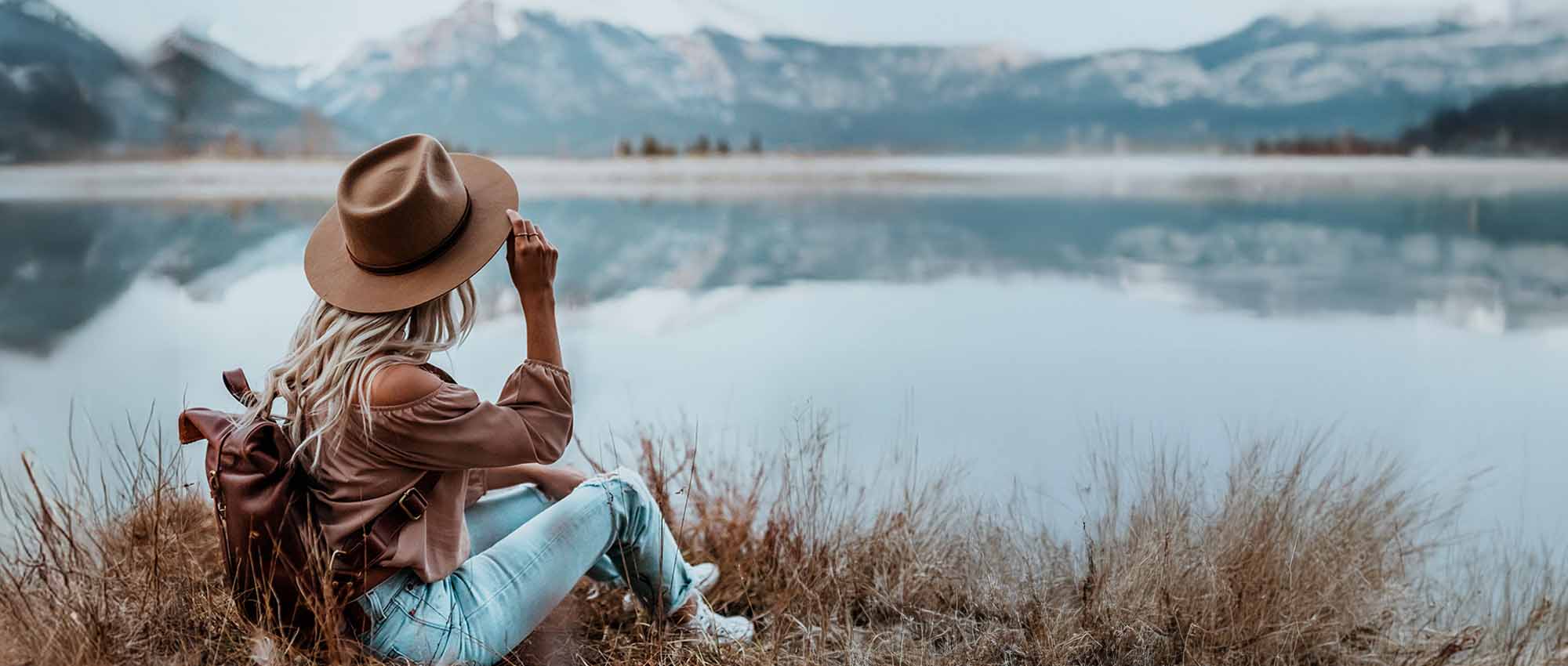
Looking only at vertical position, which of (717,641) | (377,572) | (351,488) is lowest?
(717,641)

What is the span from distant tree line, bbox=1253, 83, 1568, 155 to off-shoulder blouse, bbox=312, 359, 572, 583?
10394 mm

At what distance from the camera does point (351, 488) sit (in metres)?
1.60

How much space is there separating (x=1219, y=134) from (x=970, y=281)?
282 centimetres

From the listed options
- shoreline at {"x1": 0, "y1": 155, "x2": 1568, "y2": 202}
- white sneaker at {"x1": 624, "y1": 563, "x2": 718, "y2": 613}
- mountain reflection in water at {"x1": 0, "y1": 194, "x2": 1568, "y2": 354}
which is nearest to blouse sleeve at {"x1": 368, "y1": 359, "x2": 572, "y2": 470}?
white sneaker at {"x1": 624, "y1": 563, "x2": 718, "y2": 613}

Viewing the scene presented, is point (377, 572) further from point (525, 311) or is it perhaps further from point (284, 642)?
point (525, 311)

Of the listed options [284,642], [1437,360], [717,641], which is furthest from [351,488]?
[1437,360]

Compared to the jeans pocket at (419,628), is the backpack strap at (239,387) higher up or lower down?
higher up

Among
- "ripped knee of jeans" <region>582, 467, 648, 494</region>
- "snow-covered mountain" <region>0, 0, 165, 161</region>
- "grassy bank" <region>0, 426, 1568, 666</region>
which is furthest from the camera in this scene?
"snow-covered mountain" <region>0, 0, 165, 161</region>

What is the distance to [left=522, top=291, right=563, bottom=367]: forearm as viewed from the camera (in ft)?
5.28

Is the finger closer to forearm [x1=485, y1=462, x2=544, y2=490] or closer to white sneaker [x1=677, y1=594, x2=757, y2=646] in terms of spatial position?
forearm [x1=485, y1=462, x2=544, y2=490]

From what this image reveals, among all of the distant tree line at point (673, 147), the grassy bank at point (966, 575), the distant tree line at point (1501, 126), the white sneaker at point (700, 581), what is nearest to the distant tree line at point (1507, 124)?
the distant tree line at point (1501, 126)

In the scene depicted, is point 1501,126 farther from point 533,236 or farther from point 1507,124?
point 533,236

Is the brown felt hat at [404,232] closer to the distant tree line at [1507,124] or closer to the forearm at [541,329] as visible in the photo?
the forearm at [541,329]

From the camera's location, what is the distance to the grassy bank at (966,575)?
201 centimetres
